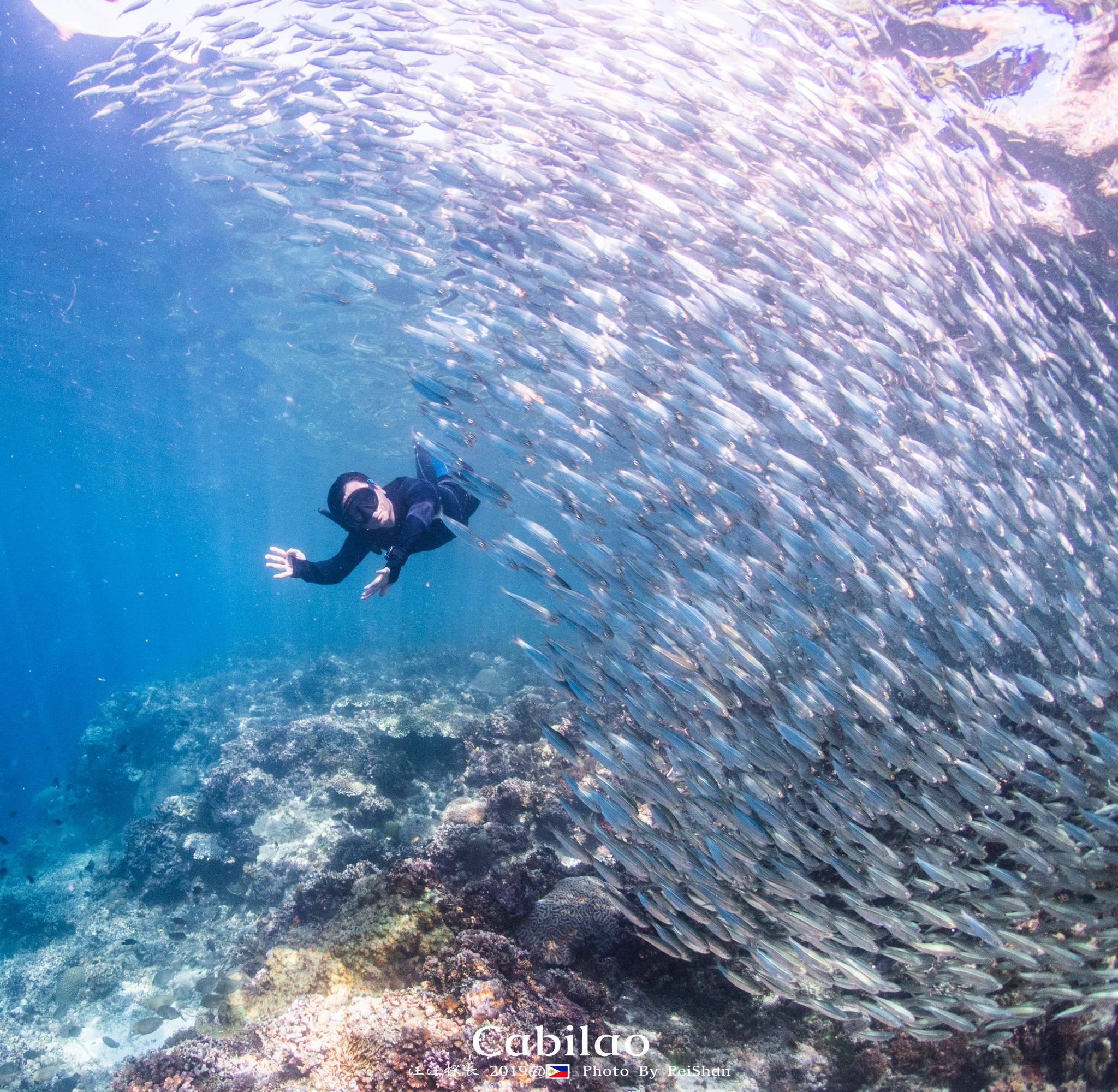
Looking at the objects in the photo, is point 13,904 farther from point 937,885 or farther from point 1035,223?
point 1035,223

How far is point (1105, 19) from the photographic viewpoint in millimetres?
8625

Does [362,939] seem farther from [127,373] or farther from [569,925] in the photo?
[127,373]

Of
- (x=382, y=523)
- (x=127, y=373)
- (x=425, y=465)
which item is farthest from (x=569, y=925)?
(x=127, y=373)

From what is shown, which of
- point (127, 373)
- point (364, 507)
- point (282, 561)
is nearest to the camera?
A: point (364, 507)

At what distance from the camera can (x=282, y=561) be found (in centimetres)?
515

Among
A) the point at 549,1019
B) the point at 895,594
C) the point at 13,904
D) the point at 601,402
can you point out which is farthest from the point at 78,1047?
the point at 895,594

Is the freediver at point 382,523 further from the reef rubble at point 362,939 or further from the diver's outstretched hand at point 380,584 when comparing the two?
the reef rubble at point 362,939

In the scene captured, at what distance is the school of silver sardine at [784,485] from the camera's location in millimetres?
3928

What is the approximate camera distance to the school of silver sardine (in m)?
3.93

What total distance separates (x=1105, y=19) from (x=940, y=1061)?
1375cm

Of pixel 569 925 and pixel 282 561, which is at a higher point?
pixel 282 561

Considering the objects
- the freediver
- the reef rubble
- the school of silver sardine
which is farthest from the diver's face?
the reef rubble

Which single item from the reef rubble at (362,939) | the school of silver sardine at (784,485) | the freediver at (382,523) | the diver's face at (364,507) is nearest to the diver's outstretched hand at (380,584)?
the freediver at (382,523)

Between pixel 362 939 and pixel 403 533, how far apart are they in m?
3.17
